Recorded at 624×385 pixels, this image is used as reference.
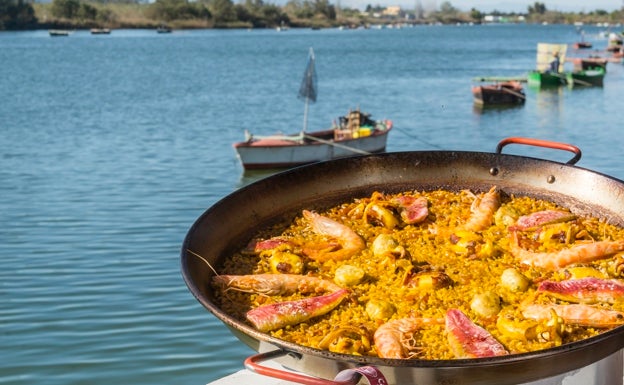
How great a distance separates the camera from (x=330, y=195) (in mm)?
4129

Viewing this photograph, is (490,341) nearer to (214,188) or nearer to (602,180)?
(602,180)

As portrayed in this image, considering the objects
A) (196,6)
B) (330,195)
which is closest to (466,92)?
(330,195)

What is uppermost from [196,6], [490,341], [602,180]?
[196,6]

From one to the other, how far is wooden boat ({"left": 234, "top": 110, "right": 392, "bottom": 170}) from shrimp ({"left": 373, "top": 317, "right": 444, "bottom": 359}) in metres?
18.6

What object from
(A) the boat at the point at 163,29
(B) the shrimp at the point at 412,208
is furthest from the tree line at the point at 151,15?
(B) the shrimp at the point at 412,208

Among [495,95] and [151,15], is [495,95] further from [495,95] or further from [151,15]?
[151,15]

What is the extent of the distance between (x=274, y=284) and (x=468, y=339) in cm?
93

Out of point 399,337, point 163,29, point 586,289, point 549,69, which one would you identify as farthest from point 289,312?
point 163,29

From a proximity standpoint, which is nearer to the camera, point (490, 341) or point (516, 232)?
point (490, 341)

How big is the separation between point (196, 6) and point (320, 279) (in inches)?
5669

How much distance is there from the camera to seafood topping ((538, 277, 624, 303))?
2.85m

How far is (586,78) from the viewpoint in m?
44.2

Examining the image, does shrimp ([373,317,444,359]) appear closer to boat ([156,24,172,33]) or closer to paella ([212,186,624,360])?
paella ([212,186,624,360])

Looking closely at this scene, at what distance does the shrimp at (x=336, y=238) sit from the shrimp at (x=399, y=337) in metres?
0.78
